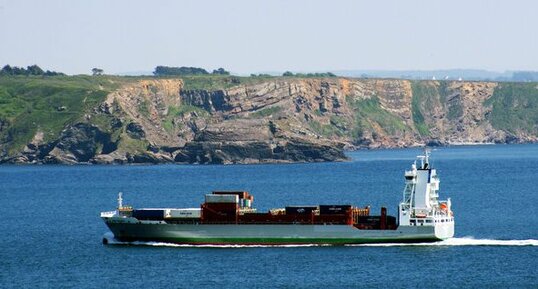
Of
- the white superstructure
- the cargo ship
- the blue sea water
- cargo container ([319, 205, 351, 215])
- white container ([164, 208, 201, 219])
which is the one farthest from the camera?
white container ([164, 208, 201, 219])

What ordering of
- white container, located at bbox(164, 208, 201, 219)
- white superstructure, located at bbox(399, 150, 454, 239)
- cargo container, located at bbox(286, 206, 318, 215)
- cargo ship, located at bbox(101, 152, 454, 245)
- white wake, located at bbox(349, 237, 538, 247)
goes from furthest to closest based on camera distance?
white container, located at bbox(164, 208, 201, 219)
cargo container, located at bbox(286, 206, 318, 215)
white wake, located at bbox(349, 237, 538, 247)
cargo ship, located at bbox(101, 152, 454, 245)
white superstructure, located at bbox(399, 150, 454, 239)

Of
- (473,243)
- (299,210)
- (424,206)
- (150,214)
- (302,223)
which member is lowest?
(473,243)

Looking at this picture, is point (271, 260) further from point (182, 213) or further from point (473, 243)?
point (473, 243)

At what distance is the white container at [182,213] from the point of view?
336ft

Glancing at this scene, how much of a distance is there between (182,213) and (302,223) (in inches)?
393

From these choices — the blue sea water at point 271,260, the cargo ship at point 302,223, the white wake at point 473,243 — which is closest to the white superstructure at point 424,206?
the cargo ship at point 302,223

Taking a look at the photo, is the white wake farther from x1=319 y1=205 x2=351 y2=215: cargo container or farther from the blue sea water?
x1=319 y1=205 x2=351 y2=215: cargo container

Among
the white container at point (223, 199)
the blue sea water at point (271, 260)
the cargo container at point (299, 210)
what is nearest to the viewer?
the blue sea water at point (271, 260)

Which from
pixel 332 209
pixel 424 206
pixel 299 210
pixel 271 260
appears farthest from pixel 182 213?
pixel 424 206

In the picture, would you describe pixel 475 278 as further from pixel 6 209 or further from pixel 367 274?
pixel 6 209

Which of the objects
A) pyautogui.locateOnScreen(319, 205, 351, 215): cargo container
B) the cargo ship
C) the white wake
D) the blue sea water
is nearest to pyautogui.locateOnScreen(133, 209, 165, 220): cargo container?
the cargo ship

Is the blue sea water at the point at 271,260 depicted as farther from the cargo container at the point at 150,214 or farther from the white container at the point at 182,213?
the white container at the point at 182,213

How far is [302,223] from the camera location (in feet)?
328

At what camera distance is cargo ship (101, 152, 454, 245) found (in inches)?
3903
